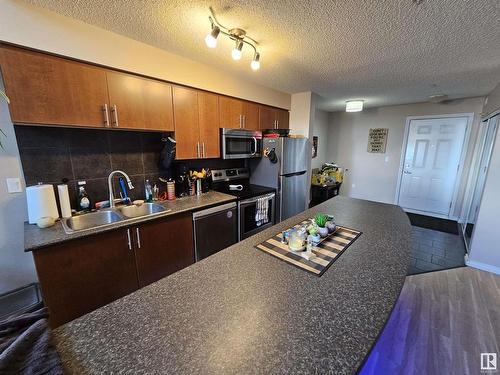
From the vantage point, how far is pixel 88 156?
6.24ft

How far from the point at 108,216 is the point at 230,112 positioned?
1.75 m

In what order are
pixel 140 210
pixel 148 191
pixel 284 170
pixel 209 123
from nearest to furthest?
pixel 140 210, pixel 148 191, pixel 209 123, pixel 284 170

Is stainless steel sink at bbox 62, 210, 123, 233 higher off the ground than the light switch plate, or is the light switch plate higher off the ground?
the light switch plate

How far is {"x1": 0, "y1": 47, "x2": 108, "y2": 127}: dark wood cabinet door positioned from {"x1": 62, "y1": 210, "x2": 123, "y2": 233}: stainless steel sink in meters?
0.77

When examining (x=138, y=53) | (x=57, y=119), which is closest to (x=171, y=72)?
(x=138, y=53)

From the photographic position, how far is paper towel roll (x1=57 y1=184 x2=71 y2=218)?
1683mm

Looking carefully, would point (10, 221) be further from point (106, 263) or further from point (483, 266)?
point (483, 266)

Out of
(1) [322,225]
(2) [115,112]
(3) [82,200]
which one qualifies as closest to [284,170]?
(1) [322,225]

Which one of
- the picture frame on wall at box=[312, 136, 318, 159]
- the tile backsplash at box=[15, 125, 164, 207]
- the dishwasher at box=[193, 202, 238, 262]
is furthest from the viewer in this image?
the picture frame on wall at box=[312, 136, 318, 159]

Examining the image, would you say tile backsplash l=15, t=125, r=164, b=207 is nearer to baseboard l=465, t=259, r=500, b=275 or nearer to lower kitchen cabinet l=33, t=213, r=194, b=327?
lower kitchen cabinet l=33, t=213, r=194, b=327

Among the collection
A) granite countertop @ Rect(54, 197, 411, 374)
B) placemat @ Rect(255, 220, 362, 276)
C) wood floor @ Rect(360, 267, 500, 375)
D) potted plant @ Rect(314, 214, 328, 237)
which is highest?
potted plant @ Rect(314, 214, 328, 237)

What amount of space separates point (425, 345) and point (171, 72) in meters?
3.13

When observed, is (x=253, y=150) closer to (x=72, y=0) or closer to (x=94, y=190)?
(x=94, y=190)

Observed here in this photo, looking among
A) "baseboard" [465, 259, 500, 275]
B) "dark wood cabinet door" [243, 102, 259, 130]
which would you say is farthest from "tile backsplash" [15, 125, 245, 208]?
"baseboard" [465, 259, 500, 275]
